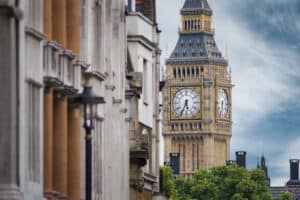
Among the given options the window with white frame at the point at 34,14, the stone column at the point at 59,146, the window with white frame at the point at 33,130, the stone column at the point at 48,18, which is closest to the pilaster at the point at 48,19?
the stone column at the point at 48,18

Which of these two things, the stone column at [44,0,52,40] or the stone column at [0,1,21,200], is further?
the stone column at [44,0,52,40]

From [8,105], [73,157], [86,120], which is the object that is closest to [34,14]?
[8,105]

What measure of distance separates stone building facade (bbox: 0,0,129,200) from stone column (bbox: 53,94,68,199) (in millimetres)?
14

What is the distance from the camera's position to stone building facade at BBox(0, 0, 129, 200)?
24.7 m

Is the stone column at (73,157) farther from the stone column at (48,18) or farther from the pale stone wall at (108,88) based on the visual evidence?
the stone column at (48,18)

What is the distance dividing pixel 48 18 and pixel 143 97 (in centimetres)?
2397

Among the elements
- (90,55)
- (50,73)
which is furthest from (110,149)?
(50,73)

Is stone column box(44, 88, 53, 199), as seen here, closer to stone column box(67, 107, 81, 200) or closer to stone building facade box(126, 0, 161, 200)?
stone column box(67, 107, 81, 200)

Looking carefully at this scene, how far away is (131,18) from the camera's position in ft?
163

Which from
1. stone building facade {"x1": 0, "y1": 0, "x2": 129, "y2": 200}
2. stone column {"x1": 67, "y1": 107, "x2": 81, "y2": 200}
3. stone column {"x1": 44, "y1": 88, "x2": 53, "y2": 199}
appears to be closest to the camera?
stone building facade {"x1": 0, "y1": 0, "x2": 129, "y2": 200}

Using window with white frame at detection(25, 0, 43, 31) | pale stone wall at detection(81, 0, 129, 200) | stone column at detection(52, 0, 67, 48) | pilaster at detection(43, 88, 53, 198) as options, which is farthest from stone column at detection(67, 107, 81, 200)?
window with white frame at detection(25, 0, 43, 31)

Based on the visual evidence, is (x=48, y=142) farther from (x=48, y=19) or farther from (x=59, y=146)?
(x=48, y=19)

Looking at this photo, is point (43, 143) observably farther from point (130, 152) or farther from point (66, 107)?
point (130, 152)

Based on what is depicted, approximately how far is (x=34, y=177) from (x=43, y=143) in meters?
1.37
